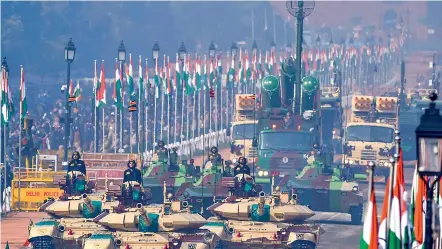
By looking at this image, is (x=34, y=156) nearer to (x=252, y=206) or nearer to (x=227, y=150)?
(x=252, y=206)

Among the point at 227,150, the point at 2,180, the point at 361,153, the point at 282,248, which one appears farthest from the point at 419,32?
the point at 282,248

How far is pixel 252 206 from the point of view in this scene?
1774 inches

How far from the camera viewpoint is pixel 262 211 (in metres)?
44.9

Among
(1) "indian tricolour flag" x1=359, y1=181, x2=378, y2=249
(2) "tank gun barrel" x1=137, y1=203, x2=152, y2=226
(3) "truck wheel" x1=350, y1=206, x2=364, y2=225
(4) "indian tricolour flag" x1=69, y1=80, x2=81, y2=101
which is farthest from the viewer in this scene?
(4) "indian tricolour flag" x1=69, y1=80, x2=81, y2=101

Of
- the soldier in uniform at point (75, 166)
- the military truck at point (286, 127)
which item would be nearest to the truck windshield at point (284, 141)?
the military truck at point (286, 127)

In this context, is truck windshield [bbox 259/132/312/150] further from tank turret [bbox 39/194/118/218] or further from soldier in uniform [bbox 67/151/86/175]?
tank turret [bbox 39/194/118/218]

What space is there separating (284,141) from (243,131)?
304 inches

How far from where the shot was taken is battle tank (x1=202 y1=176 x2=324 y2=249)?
144 feet

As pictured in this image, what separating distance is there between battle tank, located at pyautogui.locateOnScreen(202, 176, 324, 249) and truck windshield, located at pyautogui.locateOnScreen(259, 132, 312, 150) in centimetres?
1470

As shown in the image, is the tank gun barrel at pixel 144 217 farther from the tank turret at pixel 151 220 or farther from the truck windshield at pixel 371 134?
the truck windshield at pixel 371 134

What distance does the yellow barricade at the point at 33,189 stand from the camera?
5644 centimetres

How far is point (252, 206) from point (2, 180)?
1491cm

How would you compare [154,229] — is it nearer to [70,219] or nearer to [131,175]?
[131,175]

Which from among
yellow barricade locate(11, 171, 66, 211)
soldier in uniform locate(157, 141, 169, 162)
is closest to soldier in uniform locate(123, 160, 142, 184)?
yellow barricade locate(11, 171, 66, 211)
